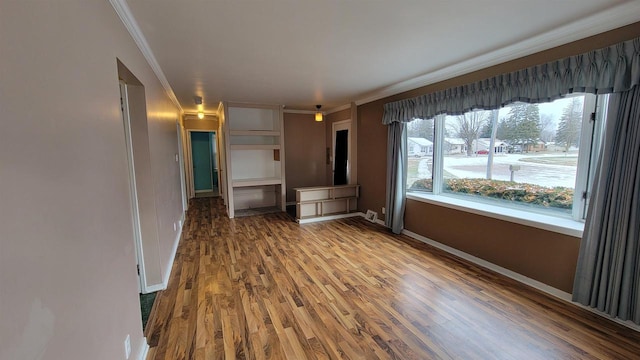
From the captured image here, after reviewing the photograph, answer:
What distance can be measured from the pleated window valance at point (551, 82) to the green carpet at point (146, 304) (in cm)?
398

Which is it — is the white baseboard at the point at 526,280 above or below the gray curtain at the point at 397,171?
Result: below

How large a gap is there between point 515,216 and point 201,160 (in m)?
8.10

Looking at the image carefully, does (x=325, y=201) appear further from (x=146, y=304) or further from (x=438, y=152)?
(x=146, y=304)

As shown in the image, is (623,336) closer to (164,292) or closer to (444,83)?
(444,83)

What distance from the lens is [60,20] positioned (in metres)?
1.06

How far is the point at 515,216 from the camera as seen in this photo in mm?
2848

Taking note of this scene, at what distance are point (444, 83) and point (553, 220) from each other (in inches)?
81.6

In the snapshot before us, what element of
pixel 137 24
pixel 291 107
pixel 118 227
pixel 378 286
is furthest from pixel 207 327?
pixel 291 107

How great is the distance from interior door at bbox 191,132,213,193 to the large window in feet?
21.7

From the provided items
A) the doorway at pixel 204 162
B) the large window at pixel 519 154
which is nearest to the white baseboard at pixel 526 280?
the large window at pixel 519 154

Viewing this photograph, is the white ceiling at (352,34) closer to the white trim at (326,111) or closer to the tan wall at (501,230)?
the tan wall at (501,230)

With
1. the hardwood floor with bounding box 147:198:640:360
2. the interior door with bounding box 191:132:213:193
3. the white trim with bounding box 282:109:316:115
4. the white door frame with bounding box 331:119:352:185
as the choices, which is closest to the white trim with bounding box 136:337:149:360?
the hardwood floor with bounding box 147:198:640:360

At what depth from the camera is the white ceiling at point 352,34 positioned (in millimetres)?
1929

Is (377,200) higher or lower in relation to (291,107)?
lower
